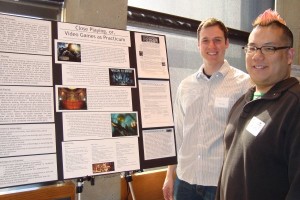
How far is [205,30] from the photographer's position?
192 centimetres

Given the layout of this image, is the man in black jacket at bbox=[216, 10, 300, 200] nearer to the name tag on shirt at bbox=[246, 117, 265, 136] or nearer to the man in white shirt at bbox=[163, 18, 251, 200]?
the name tag on shirt at bbox=[246, 117, 265, 136]

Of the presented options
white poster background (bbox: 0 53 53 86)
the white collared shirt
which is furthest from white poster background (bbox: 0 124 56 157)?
the white collared shirt

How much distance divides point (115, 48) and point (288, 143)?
1.06m

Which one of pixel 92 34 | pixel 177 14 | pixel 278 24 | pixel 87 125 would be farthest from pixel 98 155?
pixel 177 14

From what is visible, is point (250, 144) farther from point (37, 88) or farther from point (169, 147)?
point (37, 88)

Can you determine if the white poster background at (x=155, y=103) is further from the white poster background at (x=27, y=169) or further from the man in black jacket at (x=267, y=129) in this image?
the white poster background at (x=27, y=169)

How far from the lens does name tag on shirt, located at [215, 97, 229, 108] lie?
5.88 feet

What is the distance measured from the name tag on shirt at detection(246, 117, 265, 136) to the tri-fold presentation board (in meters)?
0.65

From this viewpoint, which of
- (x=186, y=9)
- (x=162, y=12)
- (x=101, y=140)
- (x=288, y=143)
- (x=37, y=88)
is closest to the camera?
(x=288, y=143)

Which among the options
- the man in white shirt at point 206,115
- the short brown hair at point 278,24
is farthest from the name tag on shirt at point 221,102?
the short brown hair at point 278,24

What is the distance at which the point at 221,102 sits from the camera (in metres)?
1.81

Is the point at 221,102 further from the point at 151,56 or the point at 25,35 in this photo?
the point at 25,35

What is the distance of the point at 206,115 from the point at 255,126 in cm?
57

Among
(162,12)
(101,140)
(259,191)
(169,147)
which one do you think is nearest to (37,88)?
(101,140)
